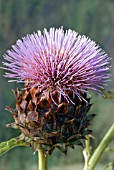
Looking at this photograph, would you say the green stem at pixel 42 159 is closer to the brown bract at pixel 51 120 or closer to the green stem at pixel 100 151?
the brown bract at pixel 51 120

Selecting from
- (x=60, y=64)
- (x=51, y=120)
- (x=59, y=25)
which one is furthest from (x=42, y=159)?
(x=59, y=25)

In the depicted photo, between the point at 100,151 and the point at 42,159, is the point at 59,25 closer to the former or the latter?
the point at 100,151

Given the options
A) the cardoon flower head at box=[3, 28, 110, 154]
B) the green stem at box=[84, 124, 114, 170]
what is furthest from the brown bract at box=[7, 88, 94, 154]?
the green stem at box=[84, 124, 114, 170]

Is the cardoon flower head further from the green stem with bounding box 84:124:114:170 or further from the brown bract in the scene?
the green stem with bounding box 84:124:114:170

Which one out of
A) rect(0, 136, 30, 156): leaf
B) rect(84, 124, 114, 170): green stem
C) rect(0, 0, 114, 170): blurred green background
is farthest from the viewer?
rect(0, 0, 114, 170): blurred green background

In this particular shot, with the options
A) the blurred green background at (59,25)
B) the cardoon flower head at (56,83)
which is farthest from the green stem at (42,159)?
the blurred green background at (59,25)

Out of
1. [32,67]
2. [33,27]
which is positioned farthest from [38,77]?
[33,27]

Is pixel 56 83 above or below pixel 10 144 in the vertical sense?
above
